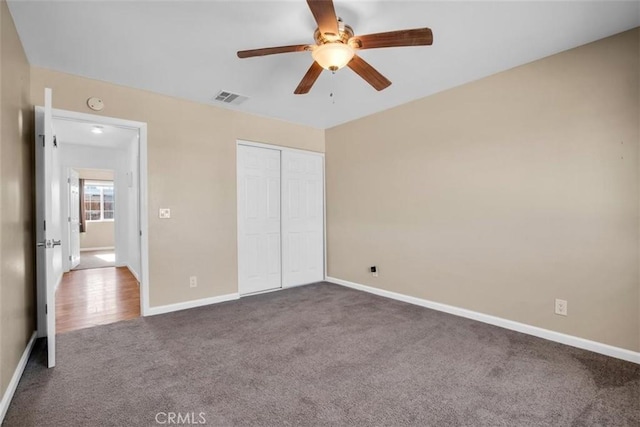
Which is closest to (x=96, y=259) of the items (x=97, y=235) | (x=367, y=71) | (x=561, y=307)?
(x=97, y=235)

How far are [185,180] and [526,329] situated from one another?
387 centimetres

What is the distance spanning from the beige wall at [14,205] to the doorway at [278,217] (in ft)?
6.82

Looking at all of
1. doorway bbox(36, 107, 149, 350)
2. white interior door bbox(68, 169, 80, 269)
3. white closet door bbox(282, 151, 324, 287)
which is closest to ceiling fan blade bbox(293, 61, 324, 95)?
doorway bbox(36, 107, 149, 350)

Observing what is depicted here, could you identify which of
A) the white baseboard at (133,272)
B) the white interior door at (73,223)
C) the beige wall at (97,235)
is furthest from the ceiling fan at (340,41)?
A: the beige wall at (97,235)

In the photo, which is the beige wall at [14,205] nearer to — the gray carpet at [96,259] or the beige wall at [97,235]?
the gray carpet at [96,259]

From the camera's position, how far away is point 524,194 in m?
2.89

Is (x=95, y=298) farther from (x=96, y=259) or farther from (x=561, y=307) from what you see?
(x=561, y=307)

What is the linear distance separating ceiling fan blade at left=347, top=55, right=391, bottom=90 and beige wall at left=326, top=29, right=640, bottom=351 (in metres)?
1.33

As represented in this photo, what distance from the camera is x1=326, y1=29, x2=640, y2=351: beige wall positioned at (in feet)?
7.96

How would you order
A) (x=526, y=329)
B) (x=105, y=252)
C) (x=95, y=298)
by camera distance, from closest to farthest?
(x=526, y=329)
(x=95, y=298)
(x=105, y=252)

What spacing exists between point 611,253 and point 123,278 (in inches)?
257

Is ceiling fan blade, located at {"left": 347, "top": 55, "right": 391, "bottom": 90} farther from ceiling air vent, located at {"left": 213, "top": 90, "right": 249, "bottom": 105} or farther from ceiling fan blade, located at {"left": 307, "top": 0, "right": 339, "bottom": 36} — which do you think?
ceiling air vent, located at {"left": 213, "top": 90, "right": 249, "bottom": 105}

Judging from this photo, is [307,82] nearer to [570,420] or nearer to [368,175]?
[368,175]

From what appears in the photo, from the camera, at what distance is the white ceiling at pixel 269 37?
6.80ft
